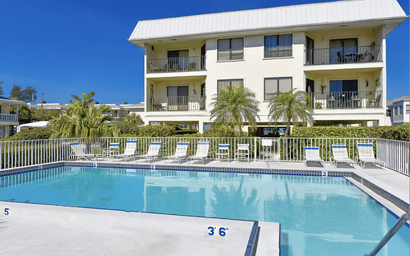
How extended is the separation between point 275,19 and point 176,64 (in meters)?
7.56

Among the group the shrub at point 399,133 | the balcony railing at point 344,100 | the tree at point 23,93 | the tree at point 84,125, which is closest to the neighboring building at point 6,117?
the tree at point 84,125

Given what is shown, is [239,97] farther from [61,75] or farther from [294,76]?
[61,75]

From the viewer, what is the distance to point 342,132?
12.5 metres

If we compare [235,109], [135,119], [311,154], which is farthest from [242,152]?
[135,119]

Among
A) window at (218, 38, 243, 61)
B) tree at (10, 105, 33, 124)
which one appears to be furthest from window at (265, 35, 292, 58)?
tree at (10, 105, 33, 124)

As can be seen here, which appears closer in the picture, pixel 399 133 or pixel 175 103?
pixel 399 133

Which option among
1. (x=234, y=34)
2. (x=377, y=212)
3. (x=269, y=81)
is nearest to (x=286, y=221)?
(x=377, y=212)

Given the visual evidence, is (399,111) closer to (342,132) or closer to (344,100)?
(344,100)

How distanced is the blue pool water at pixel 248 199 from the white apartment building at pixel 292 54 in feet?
23.6

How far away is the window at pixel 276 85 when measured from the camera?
16.4m

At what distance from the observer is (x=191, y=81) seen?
19297mm

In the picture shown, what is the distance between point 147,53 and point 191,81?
12.5 ft

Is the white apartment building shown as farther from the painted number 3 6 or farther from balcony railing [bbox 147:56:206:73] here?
the painted number 3 6

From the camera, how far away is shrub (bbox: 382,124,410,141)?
963 cm
